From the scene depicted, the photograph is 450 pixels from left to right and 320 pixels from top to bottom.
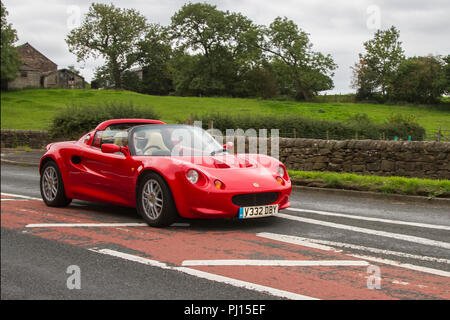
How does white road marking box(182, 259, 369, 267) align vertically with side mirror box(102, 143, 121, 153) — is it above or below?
below

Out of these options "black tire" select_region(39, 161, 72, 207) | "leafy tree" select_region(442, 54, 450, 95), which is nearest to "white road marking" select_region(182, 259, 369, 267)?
"black tire" select_region(39, 161, 72, 207)

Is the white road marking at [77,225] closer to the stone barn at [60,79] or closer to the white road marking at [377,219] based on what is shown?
the white road marking at [377,219]

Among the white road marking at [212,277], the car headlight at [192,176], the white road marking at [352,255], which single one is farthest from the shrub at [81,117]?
the white road marking at [212,277]

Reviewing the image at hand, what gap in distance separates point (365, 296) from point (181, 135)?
4304mm

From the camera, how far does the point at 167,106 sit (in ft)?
216

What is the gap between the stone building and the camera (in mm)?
87394

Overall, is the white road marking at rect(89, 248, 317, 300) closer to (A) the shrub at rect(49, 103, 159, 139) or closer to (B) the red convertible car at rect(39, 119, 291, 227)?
(B) the red convertible car at rect(39, 119, 291, 227)

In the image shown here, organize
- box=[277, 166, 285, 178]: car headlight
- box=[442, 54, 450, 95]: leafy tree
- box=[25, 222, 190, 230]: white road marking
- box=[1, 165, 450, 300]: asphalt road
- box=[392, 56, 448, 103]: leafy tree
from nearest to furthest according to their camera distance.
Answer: box=[1, 165, 450, 300]: asphalt road
box=[25, 222, 190, 230]: white road marking
box=[277, 166, 285, 178]: car headlight
box=[442, 54, 450, 95]: leafy tree
box=[392, 56, 448, 103]: leafy tree

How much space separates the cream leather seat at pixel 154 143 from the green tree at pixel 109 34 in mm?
75182

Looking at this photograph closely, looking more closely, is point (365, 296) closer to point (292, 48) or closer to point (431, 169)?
point (431, 169)

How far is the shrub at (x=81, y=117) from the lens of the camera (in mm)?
27203

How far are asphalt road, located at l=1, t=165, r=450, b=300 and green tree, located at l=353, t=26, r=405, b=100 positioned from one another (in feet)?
225
